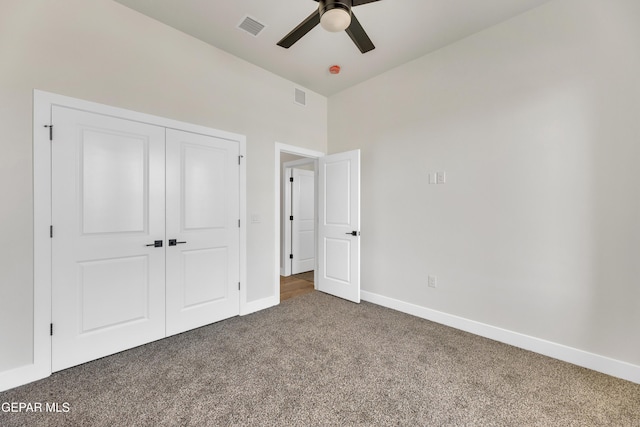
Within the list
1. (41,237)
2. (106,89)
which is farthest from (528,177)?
(41,237)

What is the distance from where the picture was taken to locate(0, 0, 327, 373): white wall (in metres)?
1.84

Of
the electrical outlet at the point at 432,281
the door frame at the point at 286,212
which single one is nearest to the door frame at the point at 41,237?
the door frame at the point at 286,212

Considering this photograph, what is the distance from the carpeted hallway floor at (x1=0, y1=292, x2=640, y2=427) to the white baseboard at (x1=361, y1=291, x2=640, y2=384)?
8 cm

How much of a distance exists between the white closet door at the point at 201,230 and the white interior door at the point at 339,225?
1.35m

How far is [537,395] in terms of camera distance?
1.76 meters

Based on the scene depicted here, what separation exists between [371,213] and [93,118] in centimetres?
310

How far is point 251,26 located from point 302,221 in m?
3.28

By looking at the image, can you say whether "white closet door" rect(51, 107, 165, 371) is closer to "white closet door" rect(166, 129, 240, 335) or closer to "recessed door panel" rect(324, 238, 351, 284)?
"white closet door" rect(166, 129, 240, 335)

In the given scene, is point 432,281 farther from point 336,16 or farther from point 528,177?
point 336,16

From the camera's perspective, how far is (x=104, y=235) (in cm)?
221

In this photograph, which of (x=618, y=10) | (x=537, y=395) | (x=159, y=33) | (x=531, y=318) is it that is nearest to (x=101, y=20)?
(x=159, y=33)

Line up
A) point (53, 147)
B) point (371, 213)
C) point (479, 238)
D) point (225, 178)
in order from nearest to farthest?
1. point (53, 147)
2. point (479, 238)
3. point (225, 178)
4. point (371, 213)

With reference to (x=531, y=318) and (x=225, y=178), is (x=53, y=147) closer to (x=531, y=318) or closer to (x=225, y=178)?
(x=225, y=178)

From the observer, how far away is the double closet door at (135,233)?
6.72 ft
